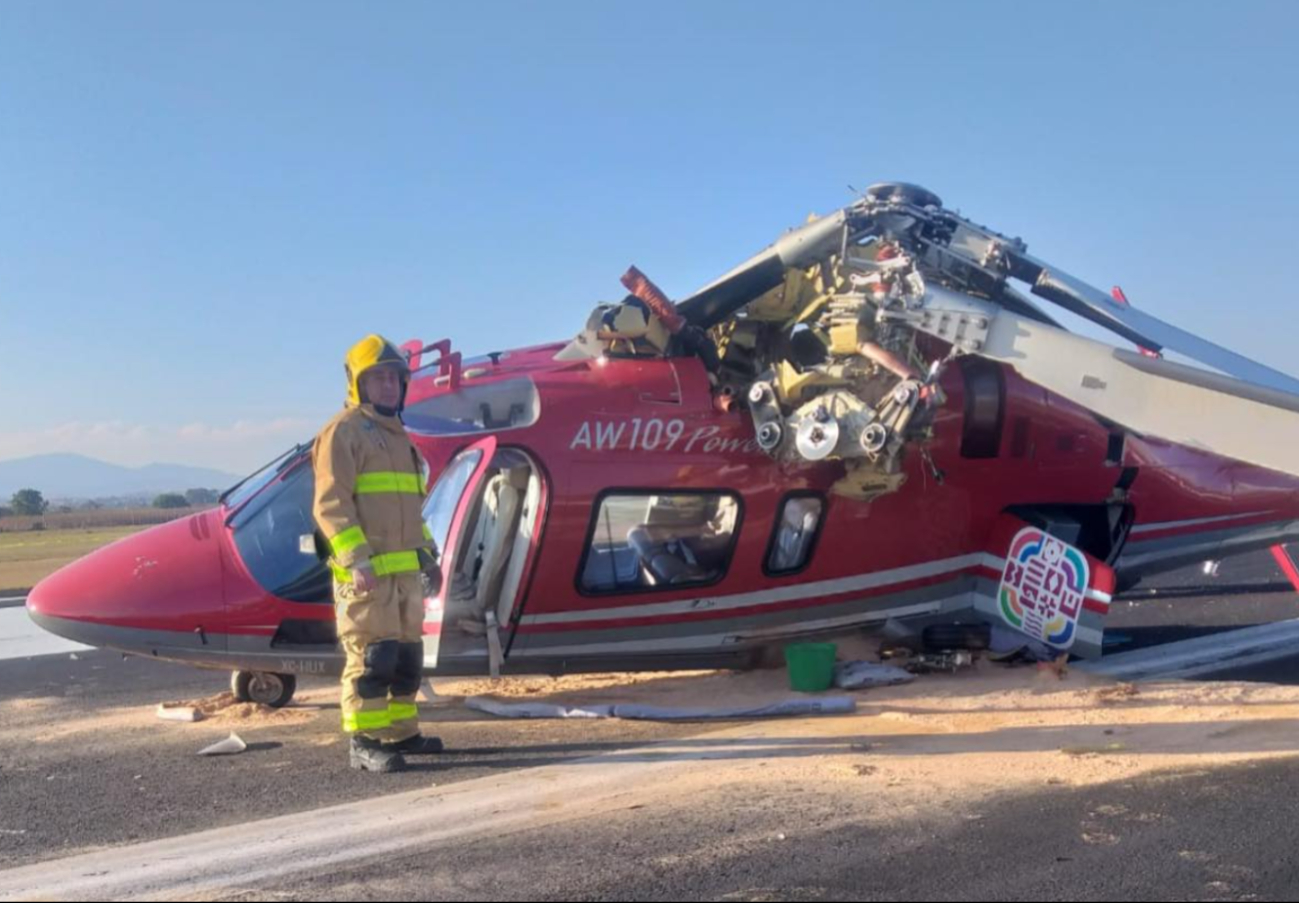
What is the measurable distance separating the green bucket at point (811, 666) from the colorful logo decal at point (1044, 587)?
1698 mm

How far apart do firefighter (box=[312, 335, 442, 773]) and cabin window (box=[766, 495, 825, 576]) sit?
296 centimetres

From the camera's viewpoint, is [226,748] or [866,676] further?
[866,676]

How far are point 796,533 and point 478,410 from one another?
8.60 feet

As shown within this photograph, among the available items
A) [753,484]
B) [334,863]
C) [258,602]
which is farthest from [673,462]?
[334,863]

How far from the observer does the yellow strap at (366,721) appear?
6066mm

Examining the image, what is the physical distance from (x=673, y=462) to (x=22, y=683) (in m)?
6.80

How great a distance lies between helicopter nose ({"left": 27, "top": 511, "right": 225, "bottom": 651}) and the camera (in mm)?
7039

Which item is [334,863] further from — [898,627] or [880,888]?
[898,627]

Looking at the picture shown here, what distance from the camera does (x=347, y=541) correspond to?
19.3ft

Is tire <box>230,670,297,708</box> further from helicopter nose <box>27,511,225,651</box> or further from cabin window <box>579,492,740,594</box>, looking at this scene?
cabin window <box>579,492,740,594</box>

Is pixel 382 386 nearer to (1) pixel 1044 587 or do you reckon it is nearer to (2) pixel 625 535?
(2) pixel 625 535

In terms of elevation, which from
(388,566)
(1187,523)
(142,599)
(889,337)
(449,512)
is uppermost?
(889,337)

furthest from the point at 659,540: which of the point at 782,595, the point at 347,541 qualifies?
the point at 347,541

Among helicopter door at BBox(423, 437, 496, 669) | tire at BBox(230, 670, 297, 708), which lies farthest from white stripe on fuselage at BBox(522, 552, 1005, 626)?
tire at BBox(230, 670, 297, 708)
